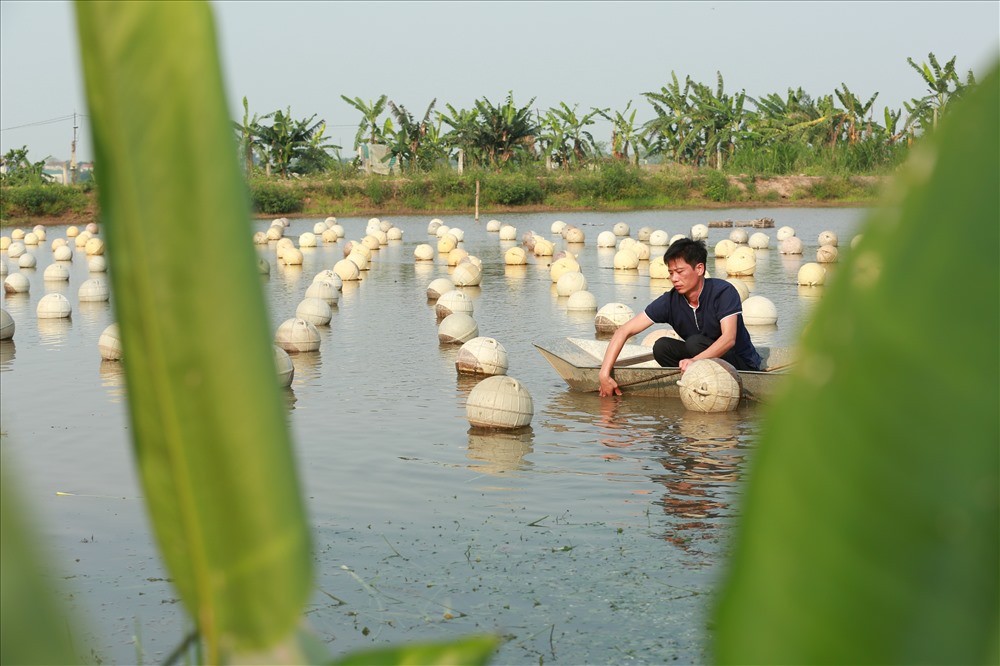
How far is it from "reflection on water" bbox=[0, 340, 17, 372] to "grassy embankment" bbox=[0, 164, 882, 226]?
33987 millimetres

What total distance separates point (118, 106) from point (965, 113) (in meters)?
0.37

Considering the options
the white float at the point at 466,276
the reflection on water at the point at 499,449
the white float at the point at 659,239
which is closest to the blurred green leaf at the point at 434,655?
the reflection on water at the point at 499,449

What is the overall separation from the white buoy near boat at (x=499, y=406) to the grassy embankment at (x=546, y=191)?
40792mm

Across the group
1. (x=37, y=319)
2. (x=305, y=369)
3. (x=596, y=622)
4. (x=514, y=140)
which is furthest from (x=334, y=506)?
(x=514, y=140)

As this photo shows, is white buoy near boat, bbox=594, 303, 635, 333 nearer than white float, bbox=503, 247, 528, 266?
Yes

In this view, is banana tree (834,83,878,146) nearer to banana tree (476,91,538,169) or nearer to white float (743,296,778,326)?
banana tree (476,91,538,169)

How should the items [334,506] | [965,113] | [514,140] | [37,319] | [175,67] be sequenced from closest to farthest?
[965,113] < [175,67] < [334,506] < [37,319] < [514,140]

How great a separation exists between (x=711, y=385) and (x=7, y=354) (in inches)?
385

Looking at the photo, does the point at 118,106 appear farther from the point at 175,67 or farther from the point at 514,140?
the point at 514,140

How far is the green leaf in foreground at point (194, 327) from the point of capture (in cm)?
55

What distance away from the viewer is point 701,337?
1152 centimetres

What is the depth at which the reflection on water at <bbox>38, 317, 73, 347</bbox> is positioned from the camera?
16.9m

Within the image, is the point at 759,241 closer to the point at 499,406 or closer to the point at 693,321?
the point at 693,321

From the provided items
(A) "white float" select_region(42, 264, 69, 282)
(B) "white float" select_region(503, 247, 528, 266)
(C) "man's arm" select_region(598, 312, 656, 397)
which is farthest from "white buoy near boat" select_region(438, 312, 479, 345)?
(A) "white float" select_region(42, 264, 69, 282)
